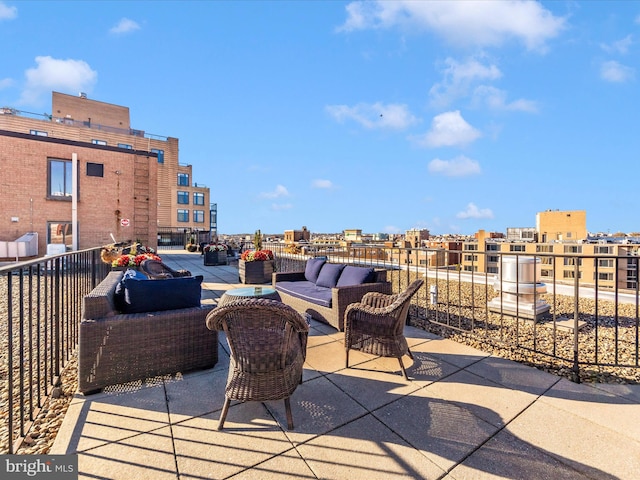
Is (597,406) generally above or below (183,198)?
below

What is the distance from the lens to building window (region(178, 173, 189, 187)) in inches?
1337

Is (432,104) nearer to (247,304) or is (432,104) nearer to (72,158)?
(72,158)

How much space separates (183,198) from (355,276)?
33949 millimetres

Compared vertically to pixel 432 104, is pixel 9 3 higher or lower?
lower

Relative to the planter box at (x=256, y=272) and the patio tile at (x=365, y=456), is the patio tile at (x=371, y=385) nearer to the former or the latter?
the patio tile at (x=365, y=456)

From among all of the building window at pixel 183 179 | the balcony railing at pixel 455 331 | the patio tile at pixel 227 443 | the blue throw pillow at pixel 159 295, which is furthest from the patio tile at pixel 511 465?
the building window at pixel 183 179

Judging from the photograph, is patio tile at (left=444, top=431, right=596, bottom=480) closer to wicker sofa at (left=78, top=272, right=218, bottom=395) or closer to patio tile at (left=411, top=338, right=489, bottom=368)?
patio tile at (left=411, top=338, right=489, bottom=368)

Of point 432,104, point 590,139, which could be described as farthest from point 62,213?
point 590,139

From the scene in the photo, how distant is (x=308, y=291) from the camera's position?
4840 mm

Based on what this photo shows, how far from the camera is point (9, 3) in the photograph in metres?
8.16

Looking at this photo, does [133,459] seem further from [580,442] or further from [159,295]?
[580,442]

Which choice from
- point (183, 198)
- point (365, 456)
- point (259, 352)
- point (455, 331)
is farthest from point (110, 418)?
point (183, 198)

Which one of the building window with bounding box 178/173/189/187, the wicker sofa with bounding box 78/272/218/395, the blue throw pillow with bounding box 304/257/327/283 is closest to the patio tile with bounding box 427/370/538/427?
the wicker sofa with bounding box 78/272/218/395

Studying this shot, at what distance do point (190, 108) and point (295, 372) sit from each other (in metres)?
18.4
